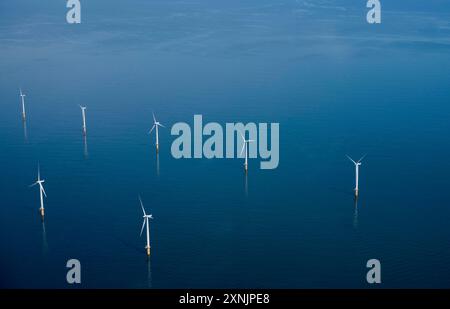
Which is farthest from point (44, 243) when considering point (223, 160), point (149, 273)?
point (223, 160)

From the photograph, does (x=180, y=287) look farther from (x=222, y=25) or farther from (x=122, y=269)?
(x=222, y=25)

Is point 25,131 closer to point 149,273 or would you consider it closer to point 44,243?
point 44,243

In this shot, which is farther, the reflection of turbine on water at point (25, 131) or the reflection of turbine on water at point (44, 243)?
the reflection of turbine on water at point (25, 131)

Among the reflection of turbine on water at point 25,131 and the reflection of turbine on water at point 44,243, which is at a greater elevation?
the reflection of turbine on water at point 25,131

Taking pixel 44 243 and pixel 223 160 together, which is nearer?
pixel 44 243

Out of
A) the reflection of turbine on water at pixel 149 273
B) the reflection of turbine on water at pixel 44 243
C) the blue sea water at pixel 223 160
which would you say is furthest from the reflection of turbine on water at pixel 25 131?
the reflection of turbine on water at pixel 149 273

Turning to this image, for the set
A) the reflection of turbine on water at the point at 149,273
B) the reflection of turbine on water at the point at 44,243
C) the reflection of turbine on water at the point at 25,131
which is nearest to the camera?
the reflection of turbine on water at the point at 149,273

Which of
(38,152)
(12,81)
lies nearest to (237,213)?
(38,152)

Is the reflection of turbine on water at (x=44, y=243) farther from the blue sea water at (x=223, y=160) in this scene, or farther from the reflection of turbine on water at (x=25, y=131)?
the reflection of turbine on water at (x=25, y=131)

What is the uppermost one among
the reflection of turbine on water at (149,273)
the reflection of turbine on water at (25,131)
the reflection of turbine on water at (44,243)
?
the reflection of turbine on water at (25,131)
